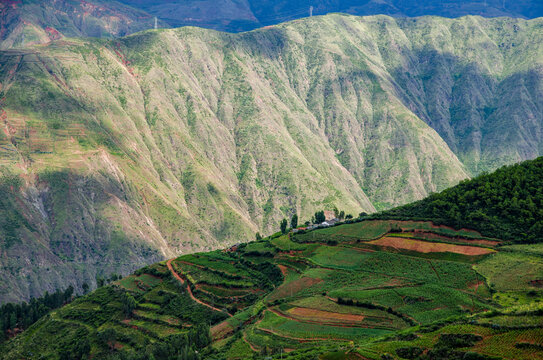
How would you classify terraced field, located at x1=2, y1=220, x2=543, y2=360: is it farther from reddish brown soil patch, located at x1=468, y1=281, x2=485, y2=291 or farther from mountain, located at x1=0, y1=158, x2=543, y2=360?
mountain, located at x1=0, y1=158, x2=543, y2=360

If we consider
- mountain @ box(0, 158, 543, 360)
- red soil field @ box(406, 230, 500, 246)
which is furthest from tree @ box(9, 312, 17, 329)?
red soil field @ box(406, 230, 500, 246)

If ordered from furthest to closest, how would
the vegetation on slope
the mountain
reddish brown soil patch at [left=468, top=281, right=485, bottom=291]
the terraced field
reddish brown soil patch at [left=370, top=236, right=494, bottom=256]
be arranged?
the vegetation on slope < reddish brown soil patch at [left=370, top=236, right=494, bottom=256] < reddish brown soil patch at [left=468, top=281, right=485, bottom=291] < the mountain < the terraced field

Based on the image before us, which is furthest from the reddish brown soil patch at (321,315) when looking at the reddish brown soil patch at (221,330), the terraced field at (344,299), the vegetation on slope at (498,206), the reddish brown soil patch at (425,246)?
the vegetation on slope at (498,206)

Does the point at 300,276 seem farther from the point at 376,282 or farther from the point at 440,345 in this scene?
the point at 440,345

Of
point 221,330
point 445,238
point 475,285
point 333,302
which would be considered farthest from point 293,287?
point 475,285

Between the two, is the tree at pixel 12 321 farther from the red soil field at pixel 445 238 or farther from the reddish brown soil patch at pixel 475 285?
the reddish brown soil patch at pixel 475 285

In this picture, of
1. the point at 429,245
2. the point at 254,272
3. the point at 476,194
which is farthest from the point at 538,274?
the point at 254,272
